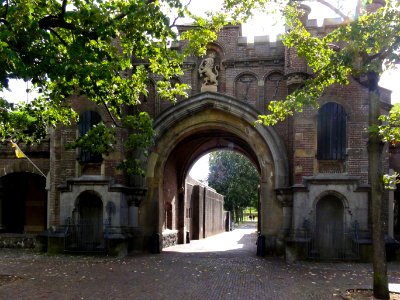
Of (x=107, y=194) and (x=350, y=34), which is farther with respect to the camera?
(x=107, y=194)

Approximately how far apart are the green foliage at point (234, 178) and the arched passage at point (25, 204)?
34.4 meters

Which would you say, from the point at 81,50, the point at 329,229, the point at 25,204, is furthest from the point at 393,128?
the point at 25,204

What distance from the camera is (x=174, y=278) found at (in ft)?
36.8

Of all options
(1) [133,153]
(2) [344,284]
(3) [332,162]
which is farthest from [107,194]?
(2) [344,284]

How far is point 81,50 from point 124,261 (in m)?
8.25

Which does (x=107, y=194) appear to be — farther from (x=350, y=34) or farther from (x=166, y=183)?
(x=350, y=34)

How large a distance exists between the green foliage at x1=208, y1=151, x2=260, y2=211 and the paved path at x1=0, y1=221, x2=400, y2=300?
38741mm

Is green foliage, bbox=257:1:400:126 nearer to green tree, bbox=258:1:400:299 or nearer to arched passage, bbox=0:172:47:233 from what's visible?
green tree, bbox=258:1:400:299

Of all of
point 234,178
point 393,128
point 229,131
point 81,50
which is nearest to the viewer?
point 81,50

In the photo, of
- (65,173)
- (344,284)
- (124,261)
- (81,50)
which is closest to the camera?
(81,50)

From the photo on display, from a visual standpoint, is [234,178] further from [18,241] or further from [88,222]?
[88,222]

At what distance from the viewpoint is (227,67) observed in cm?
1703

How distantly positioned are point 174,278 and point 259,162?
680 cm

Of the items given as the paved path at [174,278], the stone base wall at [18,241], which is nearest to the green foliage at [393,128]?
the paved path at [174,278]
